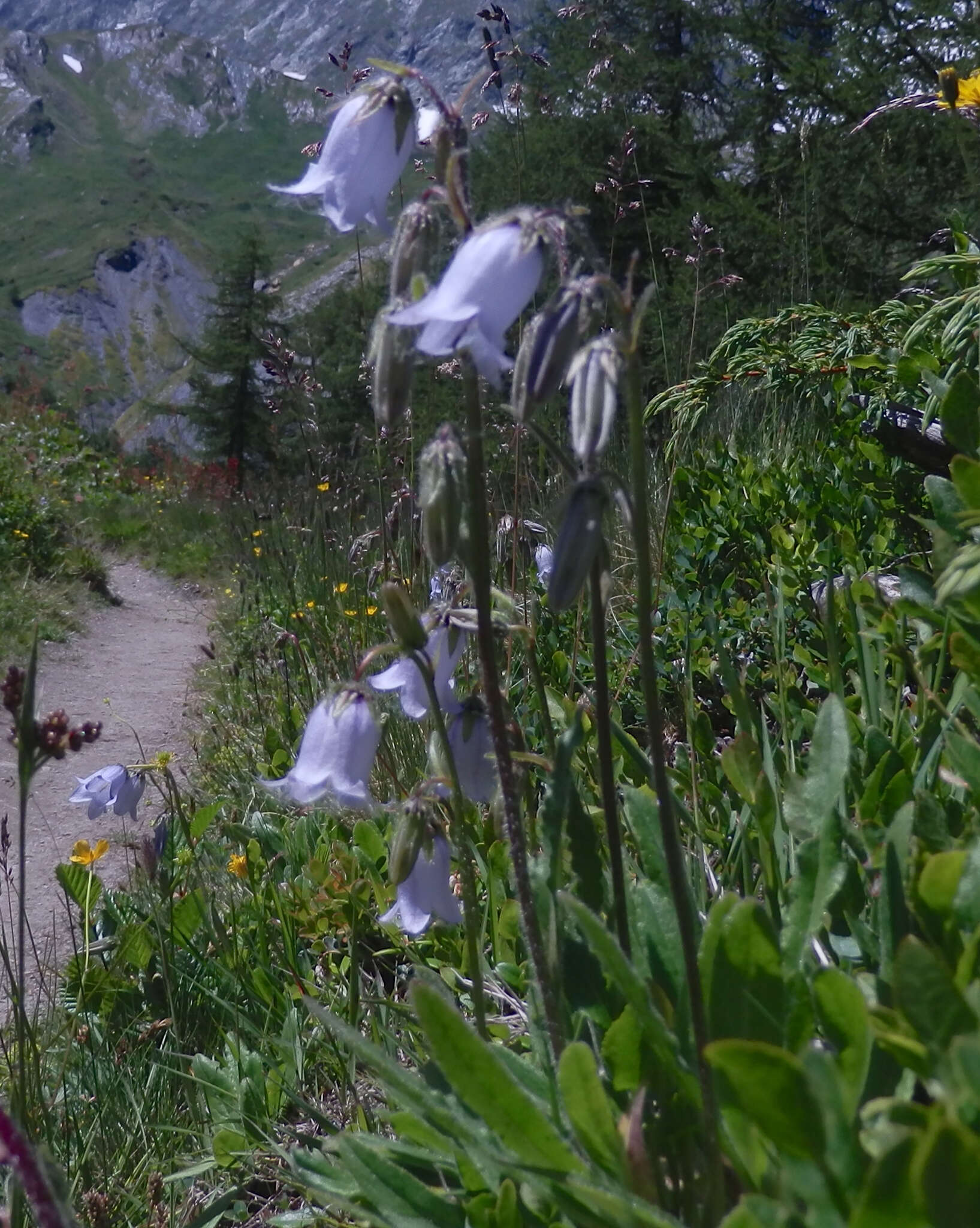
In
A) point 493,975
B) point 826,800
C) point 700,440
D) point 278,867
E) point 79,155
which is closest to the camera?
point 826,800

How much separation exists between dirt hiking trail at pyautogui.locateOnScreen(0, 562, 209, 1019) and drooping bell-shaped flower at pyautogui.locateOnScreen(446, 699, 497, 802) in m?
0.97

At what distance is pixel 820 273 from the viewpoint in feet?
24.5

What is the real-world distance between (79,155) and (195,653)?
592 ft

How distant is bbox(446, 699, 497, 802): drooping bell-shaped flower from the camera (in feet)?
4.88

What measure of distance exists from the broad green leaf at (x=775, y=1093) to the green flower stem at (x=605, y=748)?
13.8 inches

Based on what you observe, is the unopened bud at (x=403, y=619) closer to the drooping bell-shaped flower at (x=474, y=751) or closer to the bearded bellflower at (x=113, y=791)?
the drooping bell-shaped flower at (x=474, y=751)

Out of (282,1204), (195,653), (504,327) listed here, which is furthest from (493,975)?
(195,653)

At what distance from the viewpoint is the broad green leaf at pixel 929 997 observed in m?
0.91

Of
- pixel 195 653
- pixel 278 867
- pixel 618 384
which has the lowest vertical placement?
pixel 195 653

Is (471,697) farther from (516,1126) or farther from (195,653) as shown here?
(195,653)

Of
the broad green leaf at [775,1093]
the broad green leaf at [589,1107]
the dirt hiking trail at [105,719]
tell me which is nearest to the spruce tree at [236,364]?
the dirt hiking trail at [105,719]

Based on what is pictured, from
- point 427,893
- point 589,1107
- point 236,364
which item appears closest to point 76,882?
point 427,893

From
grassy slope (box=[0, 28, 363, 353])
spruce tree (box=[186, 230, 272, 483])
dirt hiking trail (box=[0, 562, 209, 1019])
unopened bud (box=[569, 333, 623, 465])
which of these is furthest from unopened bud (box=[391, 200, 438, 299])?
grassy slope (box=[0, 28, 363, 353])

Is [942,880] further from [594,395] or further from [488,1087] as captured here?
[594,395]
